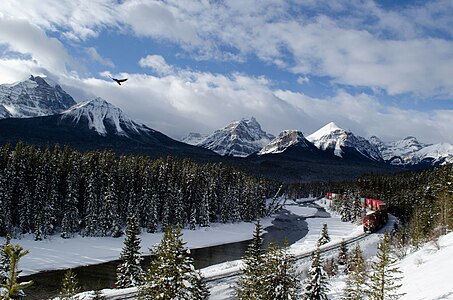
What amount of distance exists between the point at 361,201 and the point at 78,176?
91481 millimetres

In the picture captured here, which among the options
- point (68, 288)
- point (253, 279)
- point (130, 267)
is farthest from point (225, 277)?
point (68, 288)

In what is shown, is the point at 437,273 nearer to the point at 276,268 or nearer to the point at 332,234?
the point at 276,268

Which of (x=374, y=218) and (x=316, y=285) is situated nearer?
(x=316, y=285)

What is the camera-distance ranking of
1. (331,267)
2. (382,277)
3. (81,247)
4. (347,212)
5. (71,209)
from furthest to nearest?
1. (347,212)
2. (71,209)
3. (81,247)
4. (331,267)
5. (382,277)

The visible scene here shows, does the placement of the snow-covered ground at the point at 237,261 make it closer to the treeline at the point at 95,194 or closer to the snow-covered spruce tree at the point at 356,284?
the snow-covered spruce tree at the point at 356,284

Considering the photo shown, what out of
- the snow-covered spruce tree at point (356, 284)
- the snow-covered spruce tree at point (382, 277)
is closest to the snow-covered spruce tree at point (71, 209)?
the snow-covered spruce tree at point (356, 284)

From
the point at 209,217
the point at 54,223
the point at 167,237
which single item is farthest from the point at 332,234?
the point at 167,237

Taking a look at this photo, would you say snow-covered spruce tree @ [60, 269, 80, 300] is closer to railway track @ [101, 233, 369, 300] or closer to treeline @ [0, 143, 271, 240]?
railway track @ [101, 233, 369, 300]

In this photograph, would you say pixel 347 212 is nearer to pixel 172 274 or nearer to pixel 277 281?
pixel 277 281

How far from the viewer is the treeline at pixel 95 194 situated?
69.6 metres

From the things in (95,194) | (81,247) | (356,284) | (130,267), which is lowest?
(81,247)

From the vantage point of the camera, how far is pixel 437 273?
29453 millimetres

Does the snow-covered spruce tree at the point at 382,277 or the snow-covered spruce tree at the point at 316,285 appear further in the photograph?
the snow-covered spruce tree at the point at 316,285

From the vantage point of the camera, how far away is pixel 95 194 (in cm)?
7669
